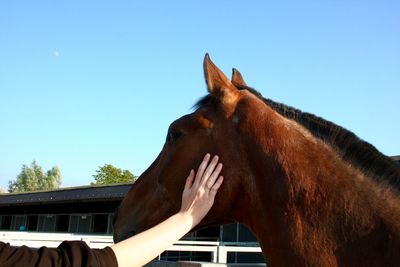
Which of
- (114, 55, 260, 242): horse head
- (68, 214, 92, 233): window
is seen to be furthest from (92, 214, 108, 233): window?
(114, 55, 260, 242): horse head

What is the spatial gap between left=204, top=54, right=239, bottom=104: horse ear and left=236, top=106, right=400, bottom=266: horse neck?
0.26 meters

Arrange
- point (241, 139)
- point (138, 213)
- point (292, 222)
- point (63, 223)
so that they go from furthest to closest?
point (63, 223)
point (138, 213)
point (241, 139)
point (292, 222)

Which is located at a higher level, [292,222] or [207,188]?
[207,188]

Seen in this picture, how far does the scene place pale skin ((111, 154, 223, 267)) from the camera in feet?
6.39

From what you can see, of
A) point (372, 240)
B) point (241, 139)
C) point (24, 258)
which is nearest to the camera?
point (24, 258)

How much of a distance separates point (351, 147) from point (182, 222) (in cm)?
98

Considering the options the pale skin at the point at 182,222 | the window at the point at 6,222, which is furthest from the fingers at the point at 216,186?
the window at the point at 6,222

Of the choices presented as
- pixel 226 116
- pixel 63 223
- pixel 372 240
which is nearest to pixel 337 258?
pixel 372 240

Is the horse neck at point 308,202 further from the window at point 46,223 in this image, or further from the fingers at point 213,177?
the window at point 46,223

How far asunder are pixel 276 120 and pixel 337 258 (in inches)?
31.8

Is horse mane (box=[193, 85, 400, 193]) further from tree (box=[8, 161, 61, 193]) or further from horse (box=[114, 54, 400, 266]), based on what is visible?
tree (box=[8, 161, 61, 193])

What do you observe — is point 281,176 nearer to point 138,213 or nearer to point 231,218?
point 231,218

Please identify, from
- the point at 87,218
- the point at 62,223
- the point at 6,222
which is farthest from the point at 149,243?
the point at 6,222

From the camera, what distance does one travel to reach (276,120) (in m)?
2.51
